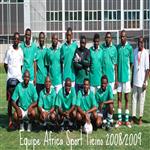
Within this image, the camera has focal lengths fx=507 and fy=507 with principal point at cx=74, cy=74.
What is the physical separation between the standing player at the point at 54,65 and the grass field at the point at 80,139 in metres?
1.15

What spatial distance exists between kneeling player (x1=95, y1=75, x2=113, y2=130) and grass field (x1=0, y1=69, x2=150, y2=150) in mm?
274

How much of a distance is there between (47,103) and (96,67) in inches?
52.2

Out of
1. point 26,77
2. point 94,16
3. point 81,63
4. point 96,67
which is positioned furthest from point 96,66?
point 94,16

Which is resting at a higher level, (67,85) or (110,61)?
(110,61)

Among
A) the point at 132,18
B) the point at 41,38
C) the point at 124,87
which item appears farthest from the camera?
the point at 132,18

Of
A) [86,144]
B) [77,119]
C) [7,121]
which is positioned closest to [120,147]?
[86,144]

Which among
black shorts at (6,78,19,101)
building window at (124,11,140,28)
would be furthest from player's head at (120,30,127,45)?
building window at (124,11,140,28)

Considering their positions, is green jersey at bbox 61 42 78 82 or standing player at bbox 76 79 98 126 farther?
green jersey at bbox 61 42 78 82

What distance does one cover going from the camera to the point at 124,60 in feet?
35.7

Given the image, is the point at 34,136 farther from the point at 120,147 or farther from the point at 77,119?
the point at 120,147

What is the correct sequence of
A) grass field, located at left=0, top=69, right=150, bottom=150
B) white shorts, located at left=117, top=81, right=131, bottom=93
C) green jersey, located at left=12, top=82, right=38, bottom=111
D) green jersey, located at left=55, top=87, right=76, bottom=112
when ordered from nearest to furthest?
grass field, located at left=0, top=69, right=150, bottom=150 → green jersey, located at left=55, top=87, right=76, bottom=112 → green jersey, located at left=12, top=82, right=38, bottom=111 → white shorts, located at left=117, top=81, right=131, bottom=93

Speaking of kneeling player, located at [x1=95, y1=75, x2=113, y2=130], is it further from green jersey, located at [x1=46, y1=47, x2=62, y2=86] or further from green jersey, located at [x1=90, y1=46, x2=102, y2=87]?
green jersey, located at [x1=46, y1=47, x2=62, y2=86]

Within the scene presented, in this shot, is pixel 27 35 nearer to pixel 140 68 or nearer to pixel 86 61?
pixel 86 61

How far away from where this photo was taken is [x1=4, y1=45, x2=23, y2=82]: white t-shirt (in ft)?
34.7
